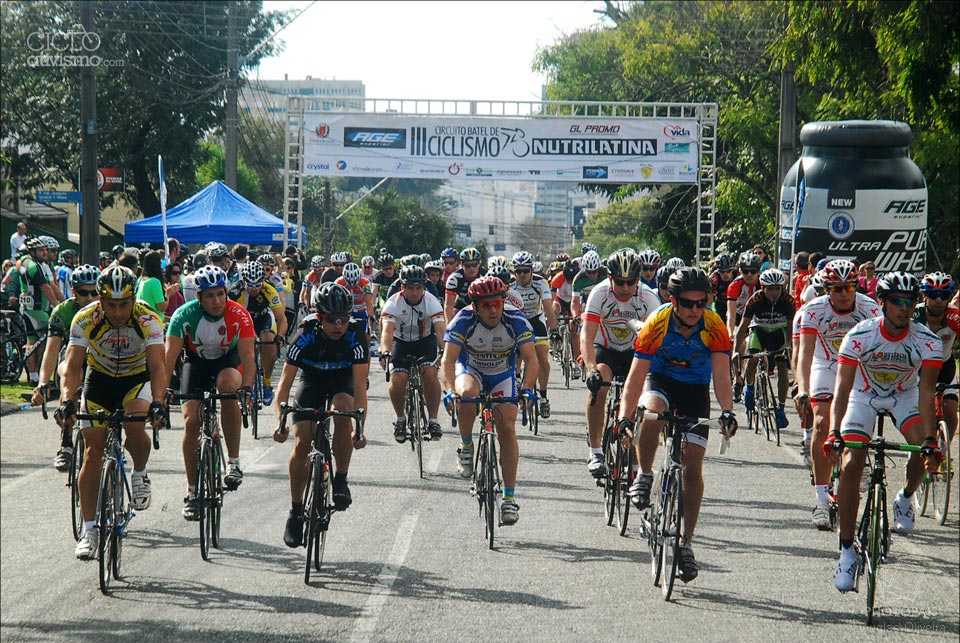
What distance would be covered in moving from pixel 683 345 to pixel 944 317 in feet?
10.7

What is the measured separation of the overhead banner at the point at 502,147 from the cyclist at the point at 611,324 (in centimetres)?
1787

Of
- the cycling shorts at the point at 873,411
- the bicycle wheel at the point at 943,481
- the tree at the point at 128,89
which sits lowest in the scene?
the bicycle wheel at the point at 943,481

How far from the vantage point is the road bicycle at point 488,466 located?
9445 mm

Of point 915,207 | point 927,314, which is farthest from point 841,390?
point 915,207

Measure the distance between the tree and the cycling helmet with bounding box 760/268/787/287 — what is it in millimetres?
29495

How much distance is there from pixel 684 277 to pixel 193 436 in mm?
4057

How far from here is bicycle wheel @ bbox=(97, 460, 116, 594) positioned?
26.1 ft

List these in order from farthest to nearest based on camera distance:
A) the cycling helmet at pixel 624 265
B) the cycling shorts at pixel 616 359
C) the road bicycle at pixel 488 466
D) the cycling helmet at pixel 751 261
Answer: the cycling helmet at pixel 751 261
the cycling shorts at pixel 616 359
the cycling helmet at pixel 624 265
the road bicycle at pixel 488 466

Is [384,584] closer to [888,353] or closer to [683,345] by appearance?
[683,345]

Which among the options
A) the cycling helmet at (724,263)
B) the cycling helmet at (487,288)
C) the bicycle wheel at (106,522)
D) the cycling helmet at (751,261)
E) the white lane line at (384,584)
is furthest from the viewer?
the cycling helmet at (724,263)

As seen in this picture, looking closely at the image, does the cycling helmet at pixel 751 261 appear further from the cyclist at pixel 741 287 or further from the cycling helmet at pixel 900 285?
the cycling helmet at pixel 900 285

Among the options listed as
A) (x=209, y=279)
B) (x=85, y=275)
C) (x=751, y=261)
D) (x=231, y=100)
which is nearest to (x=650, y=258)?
(x=751, y=261)

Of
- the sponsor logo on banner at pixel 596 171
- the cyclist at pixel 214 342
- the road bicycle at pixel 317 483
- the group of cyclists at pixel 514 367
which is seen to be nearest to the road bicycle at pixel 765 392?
the group of cyclists at pixel 514 367

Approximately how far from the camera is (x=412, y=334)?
1359 cm
